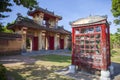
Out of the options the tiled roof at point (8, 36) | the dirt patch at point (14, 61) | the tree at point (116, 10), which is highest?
the tree at point (116, 10)

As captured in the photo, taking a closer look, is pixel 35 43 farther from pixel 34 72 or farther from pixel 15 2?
pixel 15 2

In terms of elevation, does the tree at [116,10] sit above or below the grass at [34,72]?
above

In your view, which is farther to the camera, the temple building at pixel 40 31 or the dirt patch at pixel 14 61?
the temple building at pixel 40 31

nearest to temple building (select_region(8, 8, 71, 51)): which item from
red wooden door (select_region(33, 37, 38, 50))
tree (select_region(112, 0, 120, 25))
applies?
red wooden door (select_region(33, 37, 38, 50))

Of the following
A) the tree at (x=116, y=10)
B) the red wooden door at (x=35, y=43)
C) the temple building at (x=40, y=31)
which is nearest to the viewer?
the tree at (x=116, y=10)

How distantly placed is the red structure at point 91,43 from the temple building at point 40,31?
11.0m

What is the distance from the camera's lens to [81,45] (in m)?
8.00

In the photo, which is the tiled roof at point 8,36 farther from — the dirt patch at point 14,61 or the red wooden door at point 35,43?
the dirt patch at point 14,61

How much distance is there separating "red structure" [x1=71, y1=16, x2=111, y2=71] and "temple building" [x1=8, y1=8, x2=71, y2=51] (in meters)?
11.0

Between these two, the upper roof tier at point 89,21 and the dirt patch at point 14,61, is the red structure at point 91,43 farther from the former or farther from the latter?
the dirt patch at point 14,61

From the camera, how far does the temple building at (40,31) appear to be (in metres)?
19.4

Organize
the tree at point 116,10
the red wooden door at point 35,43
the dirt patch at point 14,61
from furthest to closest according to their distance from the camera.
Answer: the red wooden door at point 35,43 < the tree at point 116,10 < the dirt patch at point 14,61

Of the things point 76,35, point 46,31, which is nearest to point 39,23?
point 46,31

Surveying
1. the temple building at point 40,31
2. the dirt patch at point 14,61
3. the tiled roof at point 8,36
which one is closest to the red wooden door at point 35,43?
the temple building at point 40,31
